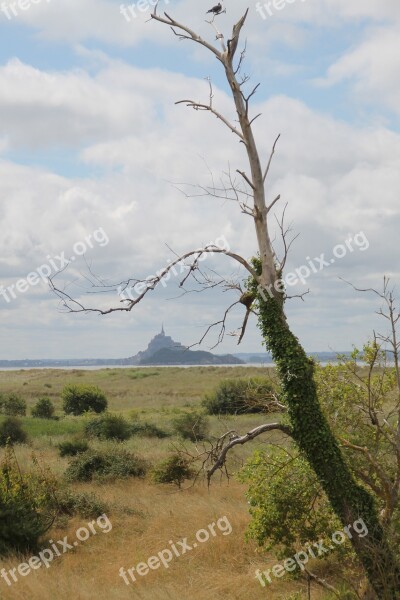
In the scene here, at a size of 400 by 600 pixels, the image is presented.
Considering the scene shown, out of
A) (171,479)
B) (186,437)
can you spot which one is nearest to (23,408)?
(186,437)

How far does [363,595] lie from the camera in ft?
36.1

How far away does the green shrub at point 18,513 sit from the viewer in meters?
15.9

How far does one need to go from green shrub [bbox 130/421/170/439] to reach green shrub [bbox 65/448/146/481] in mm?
9279

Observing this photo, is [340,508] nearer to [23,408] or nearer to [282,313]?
[282,313]

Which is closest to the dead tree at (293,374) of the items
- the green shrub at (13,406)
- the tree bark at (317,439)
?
the tree bark at (317,439)

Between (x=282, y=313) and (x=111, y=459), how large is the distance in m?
16.2

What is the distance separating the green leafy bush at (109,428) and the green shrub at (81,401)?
17538 mm

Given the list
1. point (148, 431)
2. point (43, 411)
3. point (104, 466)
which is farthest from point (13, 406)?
point (104, 466)

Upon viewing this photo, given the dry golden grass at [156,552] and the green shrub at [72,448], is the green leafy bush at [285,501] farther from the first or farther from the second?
the green shrub at [72,448]

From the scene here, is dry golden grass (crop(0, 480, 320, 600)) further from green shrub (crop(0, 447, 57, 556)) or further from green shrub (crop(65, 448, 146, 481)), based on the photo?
green shrub (crop(65, 448, 146, 481))

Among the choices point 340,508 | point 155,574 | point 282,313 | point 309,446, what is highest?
point 282,313

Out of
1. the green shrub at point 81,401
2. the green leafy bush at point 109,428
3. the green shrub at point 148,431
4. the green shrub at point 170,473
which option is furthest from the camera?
the green shrub at point 81,401

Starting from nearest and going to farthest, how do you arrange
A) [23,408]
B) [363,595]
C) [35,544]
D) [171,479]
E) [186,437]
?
1. [363,595]
2. [35,544]
3. [171,479]
4. [186,437]
5. [23,408]

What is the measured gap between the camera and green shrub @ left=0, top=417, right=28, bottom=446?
3150 cm
